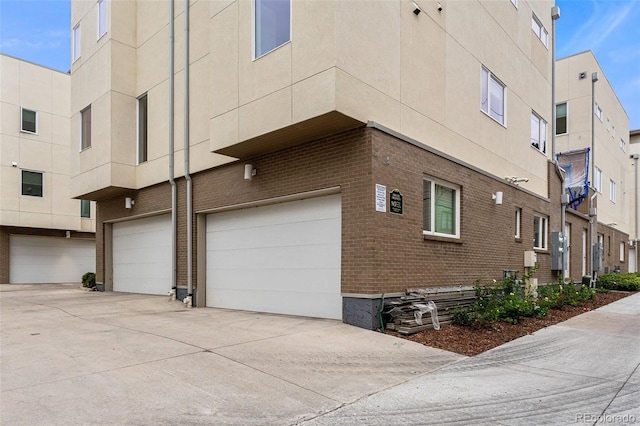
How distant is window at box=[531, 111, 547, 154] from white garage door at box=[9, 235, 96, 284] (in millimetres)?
23321

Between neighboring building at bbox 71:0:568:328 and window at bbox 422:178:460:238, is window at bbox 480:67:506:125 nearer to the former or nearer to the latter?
neighboring building at bbox 71:0:568:328

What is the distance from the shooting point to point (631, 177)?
105 ft

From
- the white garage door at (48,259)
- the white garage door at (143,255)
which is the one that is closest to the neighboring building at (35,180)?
the white garage door at (48,259)

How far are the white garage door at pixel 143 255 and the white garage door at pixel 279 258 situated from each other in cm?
232

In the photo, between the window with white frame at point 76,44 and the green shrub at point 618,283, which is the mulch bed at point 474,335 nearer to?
the green shrub at point 618,283

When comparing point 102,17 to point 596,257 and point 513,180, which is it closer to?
point 513,180

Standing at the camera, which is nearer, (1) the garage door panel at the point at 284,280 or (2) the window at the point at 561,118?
(1) the garage door panel at the point at 284,280

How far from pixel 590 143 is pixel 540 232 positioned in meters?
10.3

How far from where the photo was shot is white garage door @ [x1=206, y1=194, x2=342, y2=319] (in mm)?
8109

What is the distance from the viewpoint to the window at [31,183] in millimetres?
21312

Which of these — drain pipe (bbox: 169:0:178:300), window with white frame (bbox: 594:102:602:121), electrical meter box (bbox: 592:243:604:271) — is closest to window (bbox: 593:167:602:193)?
window with white frame (bbox: 594:102:602:121)

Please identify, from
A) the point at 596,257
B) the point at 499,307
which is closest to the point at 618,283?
the point at 596,257

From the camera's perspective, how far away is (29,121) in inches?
851

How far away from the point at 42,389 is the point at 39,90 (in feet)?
74.9
